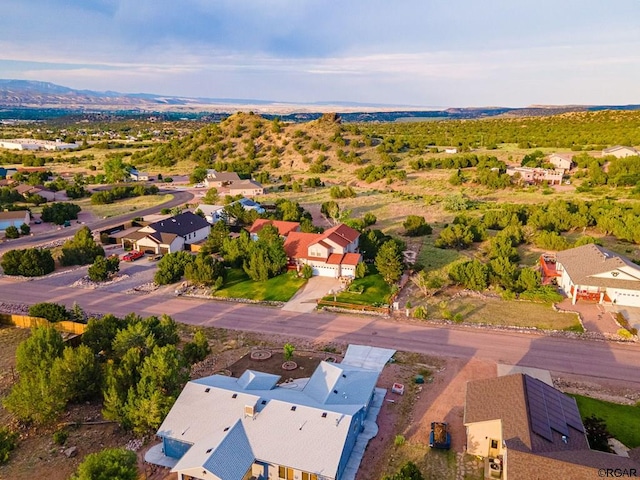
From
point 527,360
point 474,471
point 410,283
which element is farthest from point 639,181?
point 474,471

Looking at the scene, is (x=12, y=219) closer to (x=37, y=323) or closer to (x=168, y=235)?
(x=168, y=235)

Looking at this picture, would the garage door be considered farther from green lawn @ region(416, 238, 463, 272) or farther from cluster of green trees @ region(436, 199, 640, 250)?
cluster of green trees @ region(436, 199, 640, 250)

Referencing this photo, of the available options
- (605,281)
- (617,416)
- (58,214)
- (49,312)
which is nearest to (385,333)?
(617,416)

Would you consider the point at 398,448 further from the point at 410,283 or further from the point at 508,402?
the point at 410,283

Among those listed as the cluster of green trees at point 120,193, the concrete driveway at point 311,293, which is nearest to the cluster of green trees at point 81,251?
the concrete driveway at point 311,293

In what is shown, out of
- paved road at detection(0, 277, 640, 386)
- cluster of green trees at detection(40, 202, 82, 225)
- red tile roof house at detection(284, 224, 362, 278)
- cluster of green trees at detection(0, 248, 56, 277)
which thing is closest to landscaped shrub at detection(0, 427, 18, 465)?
paved road at detection(0, 277, 640, 386)

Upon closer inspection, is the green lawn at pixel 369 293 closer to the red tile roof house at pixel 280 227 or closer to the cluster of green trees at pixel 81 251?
the red tile roof house at pixel 280 227
